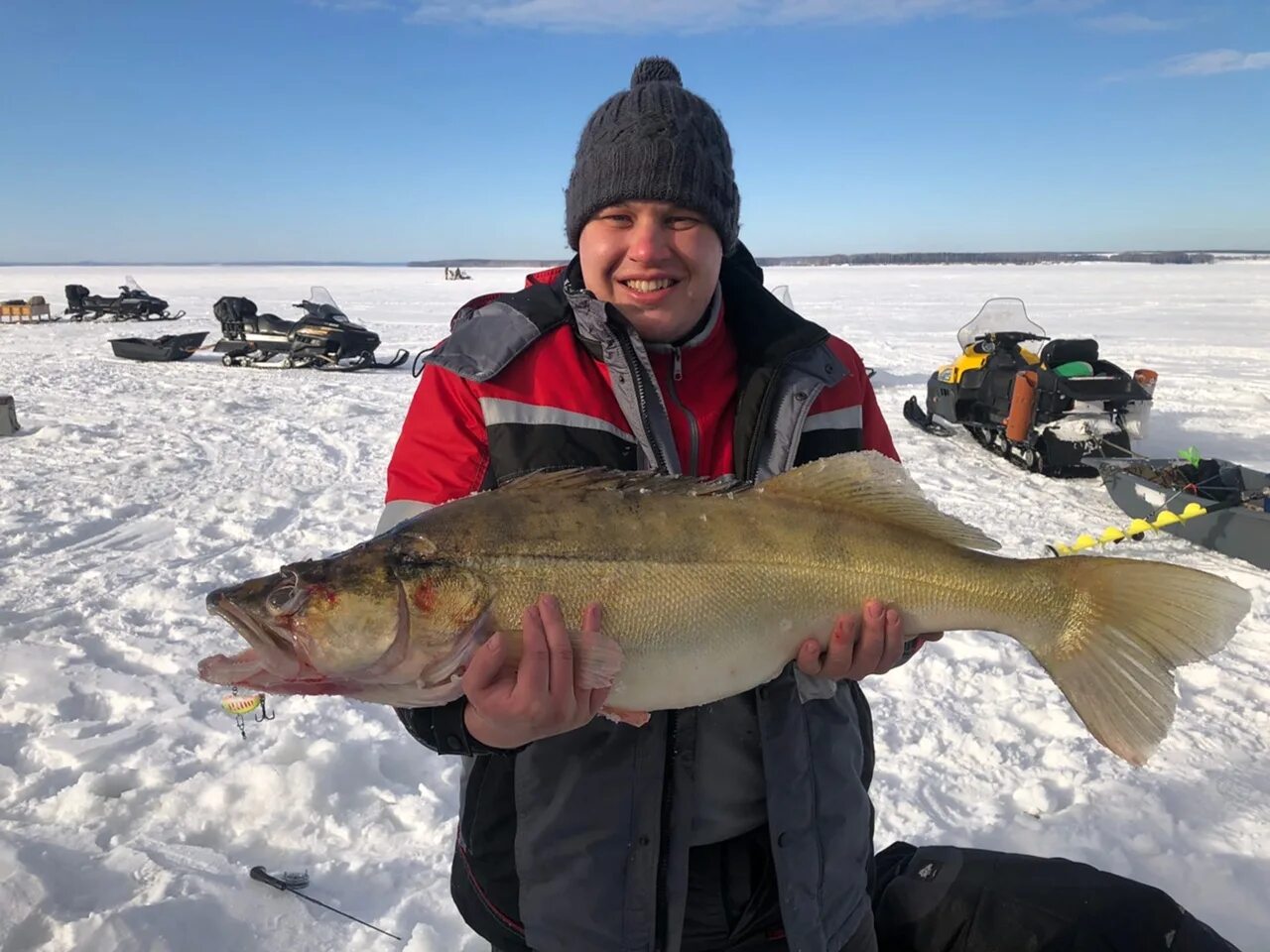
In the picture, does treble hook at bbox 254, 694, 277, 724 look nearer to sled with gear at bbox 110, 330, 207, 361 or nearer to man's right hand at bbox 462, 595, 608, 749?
man's right hand at bbox 462, 595, 608, 749

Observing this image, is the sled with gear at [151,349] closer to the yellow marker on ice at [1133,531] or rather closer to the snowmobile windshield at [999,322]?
the snowmobile windshield at [999,322]

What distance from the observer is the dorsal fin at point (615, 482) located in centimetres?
202

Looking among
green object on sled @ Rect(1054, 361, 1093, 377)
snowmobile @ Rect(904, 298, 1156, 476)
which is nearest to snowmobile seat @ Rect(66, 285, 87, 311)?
snowmobile @ Rect(904, 298, 1156, 476)

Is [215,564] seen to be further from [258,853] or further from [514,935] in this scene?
[514,935]

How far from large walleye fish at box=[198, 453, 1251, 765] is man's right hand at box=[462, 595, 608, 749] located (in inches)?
3.0

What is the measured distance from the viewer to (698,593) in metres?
2.08

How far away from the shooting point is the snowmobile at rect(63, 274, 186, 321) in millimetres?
26938

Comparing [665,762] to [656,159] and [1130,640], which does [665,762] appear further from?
[656,159]

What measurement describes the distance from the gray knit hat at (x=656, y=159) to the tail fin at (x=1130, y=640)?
1410mm

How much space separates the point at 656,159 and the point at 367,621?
144 centimetres

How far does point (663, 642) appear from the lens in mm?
2039

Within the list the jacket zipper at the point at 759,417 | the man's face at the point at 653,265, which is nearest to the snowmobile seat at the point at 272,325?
the man's face at the point at 653,265

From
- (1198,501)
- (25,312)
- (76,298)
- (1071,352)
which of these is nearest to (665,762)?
(1198,501)

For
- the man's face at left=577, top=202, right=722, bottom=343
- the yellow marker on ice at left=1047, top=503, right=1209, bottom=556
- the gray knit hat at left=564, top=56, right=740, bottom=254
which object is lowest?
the yellow marker on ice at left=1047, top=503, right=1209, bottom=556
